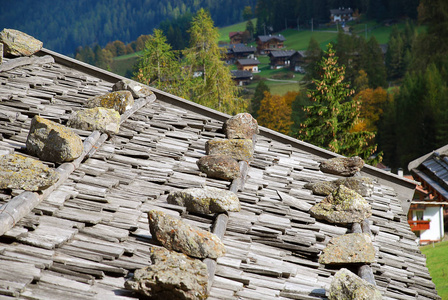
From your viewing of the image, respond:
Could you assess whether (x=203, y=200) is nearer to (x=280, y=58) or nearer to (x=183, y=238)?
(x=183, y=238)

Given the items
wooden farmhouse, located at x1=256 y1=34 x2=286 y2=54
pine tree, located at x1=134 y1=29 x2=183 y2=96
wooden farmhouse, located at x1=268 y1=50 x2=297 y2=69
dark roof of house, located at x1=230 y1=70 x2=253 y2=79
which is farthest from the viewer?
wooden farmhouse, located at x1=256 y1=34 x2=286 y2=54

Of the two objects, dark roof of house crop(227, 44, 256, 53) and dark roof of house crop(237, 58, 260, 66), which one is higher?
dark roof of house crop(227, 44, 256, 53)

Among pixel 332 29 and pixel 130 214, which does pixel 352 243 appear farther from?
pixel 332 29

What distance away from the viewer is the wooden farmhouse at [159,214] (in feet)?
12.3

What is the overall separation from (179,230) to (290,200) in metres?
2.02

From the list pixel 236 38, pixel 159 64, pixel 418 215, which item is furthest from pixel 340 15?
pixel 159 64

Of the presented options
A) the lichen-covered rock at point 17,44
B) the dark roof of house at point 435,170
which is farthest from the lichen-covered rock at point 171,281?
the dark roof of house at point 435,170

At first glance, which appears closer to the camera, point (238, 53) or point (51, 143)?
point (51, 143)

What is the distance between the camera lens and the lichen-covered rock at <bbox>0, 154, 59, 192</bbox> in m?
4.49

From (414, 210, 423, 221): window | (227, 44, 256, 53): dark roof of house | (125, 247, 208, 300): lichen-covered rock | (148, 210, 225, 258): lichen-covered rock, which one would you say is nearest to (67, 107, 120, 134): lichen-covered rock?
(148, 210, 225, 258): lichen-covered rock

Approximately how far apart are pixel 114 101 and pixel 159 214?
3677mm

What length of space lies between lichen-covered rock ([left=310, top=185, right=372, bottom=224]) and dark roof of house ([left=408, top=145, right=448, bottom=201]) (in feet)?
26.0

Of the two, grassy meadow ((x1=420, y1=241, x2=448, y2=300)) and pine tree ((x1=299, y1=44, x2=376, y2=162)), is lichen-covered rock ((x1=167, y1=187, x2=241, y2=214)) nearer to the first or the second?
grassy meadow ((x1=420, y1=241, x2=448, y2=300))

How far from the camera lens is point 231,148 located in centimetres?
680
